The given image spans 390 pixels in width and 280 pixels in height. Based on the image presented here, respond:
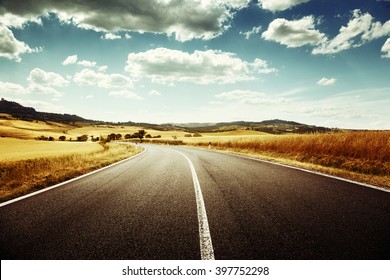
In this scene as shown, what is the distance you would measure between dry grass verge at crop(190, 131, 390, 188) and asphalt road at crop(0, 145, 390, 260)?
10.8 ft

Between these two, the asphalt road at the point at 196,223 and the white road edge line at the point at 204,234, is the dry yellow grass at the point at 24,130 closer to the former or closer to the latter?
the asphalt road at the point at 196,223

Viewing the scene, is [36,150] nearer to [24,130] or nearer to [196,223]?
[196,223]

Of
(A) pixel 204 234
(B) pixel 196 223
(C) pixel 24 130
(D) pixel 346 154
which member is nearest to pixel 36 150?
(D) pixel 346 154

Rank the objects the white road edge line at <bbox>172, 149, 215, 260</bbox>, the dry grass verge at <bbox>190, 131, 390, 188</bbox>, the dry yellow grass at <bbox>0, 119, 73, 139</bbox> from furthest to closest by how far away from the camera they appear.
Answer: the dry yellow grass at <bbox>0, 119, 73, 139</bbox>, the dry grass verge at <bbox>190, 131, 390, 188</bbox>, the white road edge line at <bbox>172, 149, 215, 260</bbox>

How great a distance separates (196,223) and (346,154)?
11.5 metres

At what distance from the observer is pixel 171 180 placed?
9.05 meters

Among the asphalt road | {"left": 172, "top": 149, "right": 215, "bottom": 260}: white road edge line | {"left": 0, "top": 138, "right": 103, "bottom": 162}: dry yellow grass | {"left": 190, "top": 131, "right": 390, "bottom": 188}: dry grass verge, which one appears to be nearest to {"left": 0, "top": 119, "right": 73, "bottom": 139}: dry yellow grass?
{"left": 0, "top": 138, "right": 103, "bottom": 162}: dry yellow grass

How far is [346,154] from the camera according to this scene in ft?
43.7

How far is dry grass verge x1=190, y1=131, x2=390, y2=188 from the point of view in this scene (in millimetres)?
10188

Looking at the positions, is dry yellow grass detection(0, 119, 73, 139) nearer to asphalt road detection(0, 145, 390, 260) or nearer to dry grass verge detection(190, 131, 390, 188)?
dry grass verge detection(190, 131, 390, 188)

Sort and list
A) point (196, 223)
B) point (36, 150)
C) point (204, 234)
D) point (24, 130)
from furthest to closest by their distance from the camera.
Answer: point (24, 130) → point (36, 150) → point (196, 223) → point (204, 234)

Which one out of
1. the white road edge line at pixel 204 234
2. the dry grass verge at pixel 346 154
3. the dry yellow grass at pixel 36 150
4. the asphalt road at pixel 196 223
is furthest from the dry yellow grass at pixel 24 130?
the white road edge line at pixel 204 234
